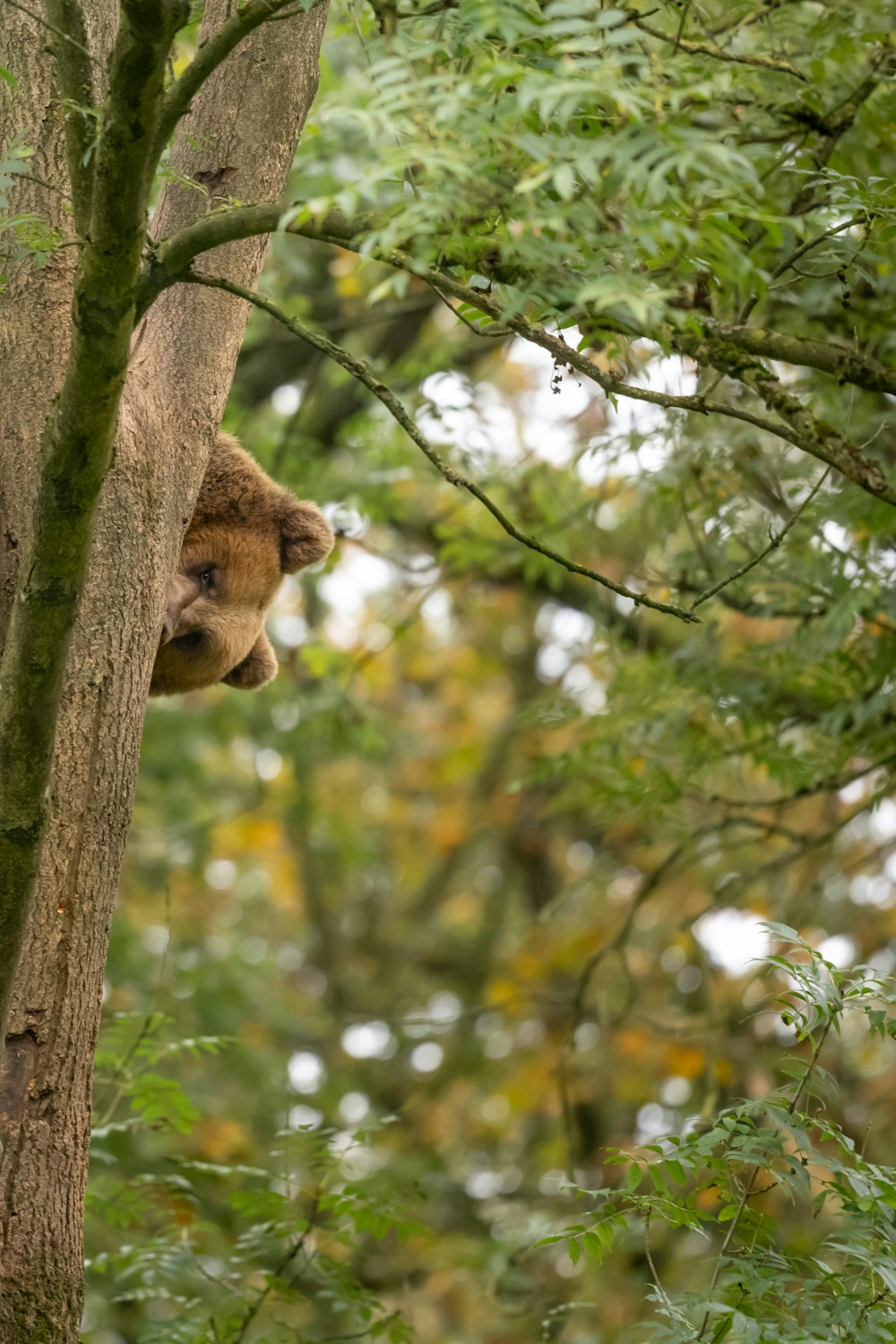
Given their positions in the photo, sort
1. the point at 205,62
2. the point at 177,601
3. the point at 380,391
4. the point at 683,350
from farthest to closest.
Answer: the point at 177,601, the point at 683,350, the point at 380,391, the point at 205,62

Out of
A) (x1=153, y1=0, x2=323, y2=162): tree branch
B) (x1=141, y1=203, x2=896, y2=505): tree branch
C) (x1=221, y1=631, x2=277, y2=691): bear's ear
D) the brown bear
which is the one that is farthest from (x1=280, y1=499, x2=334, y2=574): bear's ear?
(x1=153, y1=0, x2=323, y2=162): tree branch

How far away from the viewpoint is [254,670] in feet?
15.0

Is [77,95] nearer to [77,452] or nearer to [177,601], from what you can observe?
[77,452]

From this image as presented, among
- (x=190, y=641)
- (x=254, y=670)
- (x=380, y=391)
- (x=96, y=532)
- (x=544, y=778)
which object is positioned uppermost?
(x=380, y=391)

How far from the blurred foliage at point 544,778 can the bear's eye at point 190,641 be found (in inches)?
31.2

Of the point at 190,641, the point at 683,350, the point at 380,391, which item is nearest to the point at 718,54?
the point at 683,350

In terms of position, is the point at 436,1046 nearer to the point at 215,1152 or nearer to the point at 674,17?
the point at 215,1152

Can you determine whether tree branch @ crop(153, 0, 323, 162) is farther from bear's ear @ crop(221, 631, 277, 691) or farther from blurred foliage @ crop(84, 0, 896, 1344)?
bear's ear @ crop(221, 631, 277, 691)

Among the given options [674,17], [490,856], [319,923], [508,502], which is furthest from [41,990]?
[490,856]

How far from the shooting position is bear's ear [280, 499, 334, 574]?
14.4 ft

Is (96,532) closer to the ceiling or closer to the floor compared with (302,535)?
closer to the ceiling

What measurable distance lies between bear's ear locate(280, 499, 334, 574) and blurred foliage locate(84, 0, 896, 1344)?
43.2 inches

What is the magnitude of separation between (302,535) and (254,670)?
49cm

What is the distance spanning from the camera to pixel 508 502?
6371 millimetres
